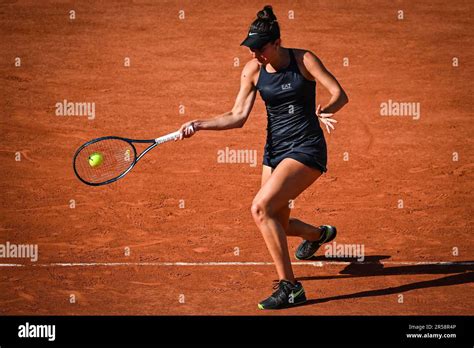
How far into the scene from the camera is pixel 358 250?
28.8ft

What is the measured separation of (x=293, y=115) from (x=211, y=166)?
4259 millimetres

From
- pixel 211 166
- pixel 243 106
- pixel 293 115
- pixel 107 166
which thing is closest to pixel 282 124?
pixel 293 115

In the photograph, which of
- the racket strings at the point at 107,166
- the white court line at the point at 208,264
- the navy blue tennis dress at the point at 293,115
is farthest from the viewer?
the racket strings at the point at 107,166

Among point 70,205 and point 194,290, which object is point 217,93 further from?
point 194,290

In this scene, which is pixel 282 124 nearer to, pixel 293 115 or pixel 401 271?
pixel 293 115

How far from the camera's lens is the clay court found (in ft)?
25.4

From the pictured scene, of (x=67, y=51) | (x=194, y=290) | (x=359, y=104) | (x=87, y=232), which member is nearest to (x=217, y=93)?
(x=359, y=104)

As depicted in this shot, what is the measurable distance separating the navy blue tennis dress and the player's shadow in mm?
1311

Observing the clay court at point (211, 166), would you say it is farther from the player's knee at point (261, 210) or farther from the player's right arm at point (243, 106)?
the player's right arm at point (243, 106)

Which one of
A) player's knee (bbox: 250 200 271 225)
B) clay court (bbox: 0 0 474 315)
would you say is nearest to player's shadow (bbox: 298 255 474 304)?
clay court (bbox: 0 0 474 315)

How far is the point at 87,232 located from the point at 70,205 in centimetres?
94

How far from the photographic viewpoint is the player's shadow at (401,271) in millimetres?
7609

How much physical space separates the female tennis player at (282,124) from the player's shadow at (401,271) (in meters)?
0.96

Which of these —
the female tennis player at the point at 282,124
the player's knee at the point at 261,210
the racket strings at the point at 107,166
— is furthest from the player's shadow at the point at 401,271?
the racket strings at the point at 107,166
